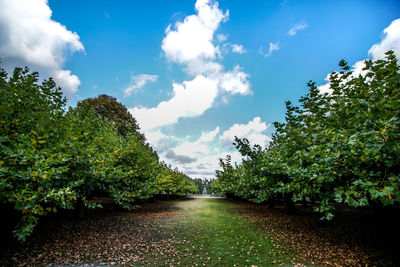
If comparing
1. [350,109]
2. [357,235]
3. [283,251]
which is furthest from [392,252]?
[350,109]

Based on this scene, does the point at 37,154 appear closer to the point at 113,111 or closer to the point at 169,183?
the point at 169,183

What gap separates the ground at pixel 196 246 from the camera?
6.33 meters

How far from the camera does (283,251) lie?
7457mm

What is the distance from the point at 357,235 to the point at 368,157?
7699 mm

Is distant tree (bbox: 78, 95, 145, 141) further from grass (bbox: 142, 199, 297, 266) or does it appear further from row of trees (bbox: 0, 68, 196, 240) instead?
grass (bbox: 142, 199, 297, 266)

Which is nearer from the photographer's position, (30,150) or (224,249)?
(30,150)

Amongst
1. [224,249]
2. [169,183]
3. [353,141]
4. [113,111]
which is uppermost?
[113,111]

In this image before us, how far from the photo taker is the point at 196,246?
787cm

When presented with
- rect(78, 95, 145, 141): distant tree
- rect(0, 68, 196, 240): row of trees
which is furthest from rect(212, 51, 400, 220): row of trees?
rect(78, 95, 145, 141): distant tree

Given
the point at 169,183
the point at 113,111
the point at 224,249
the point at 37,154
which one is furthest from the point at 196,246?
the point at 113,111

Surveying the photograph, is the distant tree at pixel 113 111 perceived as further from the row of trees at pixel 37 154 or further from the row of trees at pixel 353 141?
the row of trees at pixel 353 141

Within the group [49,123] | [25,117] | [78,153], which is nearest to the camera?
[25,117]

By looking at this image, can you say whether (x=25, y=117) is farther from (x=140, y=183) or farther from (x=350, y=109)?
(x=350, y=109)

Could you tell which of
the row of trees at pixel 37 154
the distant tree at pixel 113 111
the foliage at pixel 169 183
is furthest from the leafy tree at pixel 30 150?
the distant tree at pixel 113 111
